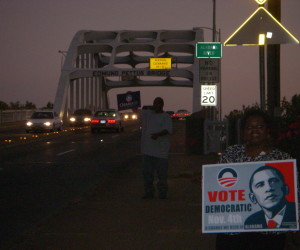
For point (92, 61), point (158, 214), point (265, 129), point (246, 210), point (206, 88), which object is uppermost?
point (92, 61)

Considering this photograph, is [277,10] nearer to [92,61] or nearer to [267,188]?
[267,188]


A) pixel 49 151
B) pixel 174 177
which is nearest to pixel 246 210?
pixel 174 177

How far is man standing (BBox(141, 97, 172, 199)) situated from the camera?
10648mm

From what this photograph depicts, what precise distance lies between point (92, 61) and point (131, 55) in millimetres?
6431

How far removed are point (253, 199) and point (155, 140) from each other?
6.35 m

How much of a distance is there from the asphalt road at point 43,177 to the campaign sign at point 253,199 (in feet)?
13.6

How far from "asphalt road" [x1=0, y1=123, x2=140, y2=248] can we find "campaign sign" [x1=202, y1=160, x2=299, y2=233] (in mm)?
4134

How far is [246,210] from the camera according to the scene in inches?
171

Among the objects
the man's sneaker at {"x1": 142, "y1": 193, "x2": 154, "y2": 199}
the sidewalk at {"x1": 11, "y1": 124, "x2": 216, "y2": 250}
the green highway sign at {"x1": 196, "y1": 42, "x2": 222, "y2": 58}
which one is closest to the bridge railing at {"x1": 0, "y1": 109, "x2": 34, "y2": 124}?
the green highway sign at {"x1": 196, "y1": 42, "x2": 222, "y2": 58}

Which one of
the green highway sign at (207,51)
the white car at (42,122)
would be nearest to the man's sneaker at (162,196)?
the green highway sign at (207,51)

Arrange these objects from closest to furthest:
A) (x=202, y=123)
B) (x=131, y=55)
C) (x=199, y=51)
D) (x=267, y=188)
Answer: (x=267, y=188) < (x=199, y=51) < (x=202, y=123) < (x=131, y=55)

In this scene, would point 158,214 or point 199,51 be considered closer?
point 158,214

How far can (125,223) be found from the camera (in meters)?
8.66

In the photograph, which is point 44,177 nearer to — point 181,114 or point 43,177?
point 43,177
